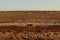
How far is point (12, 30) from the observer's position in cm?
1705

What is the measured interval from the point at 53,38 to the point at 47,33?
0.59m

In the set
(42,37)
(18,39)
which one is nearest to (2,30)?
(18,39)

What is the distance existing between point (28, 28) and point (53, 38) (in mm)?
2208

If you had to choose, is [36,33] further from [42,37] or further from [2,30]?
[2,30]

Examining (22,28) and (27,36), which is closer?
(27,36)

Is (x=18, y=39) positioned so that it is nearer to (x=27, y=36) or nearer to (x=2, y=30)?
(x=27, y=36)

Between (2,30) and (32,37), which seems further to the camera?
(2,30)

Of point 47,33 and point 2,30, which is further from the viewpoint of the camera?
point 2,30

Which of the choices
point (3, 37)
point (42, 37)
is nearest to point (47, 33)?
point (42, 37)

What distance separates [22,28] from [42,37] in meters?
2.30

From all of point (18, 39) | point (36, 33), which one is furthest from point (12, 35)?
point (36, 33)

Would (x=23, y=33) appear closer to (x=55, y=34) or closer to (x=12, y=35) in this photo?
(x=12, y=35)

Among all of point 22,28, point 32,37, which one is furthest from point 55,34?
point 22,28

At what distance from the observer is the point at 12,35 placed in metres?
16.4
